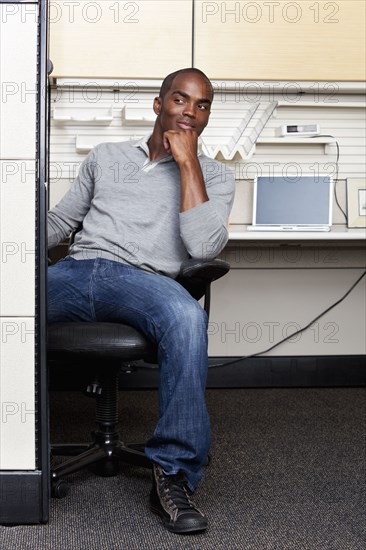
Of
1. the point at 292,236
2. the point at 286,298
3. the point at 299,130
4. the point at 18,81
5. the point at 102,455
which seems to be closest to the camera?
the point at 18,81

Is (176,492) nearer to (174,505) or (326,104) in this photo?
(174,505)

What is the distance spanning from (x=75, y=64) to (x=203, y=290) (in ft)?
4.80

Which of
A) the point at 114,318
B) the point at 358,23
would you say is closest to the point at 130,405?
the point at 114,318

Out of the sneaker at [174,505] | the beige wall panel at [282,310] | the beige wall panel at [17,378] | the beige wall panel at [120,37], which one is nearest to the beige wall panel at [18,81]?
the beige wall panel at [17,378]

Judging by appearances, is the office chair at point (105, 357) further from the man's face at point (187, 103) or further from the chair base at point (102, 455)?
the man's face at point (187, 103)

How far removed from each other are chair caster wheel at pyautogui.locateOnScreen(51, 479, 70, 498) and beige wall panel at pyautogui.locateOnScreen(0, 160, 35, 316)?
496 mm

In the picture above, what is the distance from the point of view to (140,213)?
2.26 metres

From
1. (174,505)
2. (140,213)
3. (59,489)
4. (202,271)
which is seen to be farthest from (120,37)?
(174,505)

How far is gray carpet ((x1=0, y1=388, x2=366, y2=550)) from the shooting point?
177cm

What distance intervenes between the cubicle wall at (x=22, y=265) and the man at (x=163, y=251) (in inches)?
11.4

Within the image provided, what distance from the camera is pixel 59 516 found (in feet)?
6.26

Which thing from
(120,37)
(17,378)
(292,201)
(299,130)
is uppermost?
(120,37)

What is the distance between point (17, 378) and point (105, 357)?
0.77ft

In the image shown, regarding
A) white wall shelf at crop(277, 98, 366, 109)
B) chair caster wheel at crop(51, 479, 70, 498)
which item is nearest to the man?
chair caster wheel at crop(51, 479, 70, 498)
